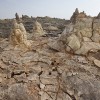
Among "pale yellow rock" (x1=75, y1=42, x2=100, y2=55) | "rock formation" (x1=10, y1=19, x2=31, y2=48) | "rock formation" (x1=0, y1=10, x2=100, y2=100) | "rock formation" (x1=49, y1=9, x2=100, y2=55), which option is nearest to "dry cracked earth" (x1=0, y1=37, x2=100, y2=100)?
"rock formation" (x1=0, y1=10, x2=100, y2=100)

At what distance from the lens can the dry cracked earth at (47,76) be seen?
17047 mm

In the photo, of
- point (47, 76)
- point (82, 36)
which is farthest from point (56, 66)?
point (82, 36)

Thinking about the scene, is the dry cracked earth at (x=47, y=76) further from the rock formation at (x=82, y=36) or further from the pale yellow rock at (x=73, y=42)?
the pale yellow rock at (x=73, y=42)

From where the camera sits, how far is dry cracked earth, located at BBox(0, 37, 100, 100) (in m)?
17.0

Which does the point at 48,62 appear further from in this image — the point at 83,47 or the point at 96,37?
the point at 96,37

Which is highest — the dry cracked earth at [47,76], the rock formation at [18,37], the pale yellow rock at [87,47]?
the rock formation at [18,37]

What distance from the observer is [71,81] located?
17766 mm

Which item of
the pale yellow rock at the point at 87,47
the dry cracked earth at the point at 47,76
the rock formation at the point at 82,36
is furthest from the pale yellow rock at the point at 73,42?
the dry cracked earth at the point at 47,76

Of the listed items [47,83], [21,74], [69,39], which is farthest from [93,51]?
[21,74]

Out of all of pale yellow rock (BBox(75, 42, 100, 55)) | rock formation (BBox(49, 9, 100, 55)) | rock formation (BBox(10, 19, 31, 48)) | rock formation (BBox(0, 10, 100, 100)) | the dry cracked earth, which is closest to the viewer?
the dry cracked earth

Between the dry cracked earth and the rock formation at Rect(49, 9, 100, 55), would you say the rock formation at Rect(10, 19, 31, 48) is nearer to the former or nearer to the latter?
the dry cracked earth

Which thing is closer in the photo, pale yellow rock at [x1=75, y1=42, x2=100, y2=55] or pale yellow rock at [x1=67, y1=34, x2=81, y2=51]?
pale yellow rock at [x1=75, y1=42, x2=100, y2=55]

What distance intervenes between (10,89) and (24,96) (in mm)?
1264

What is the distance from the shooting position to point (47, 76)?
730 inches
